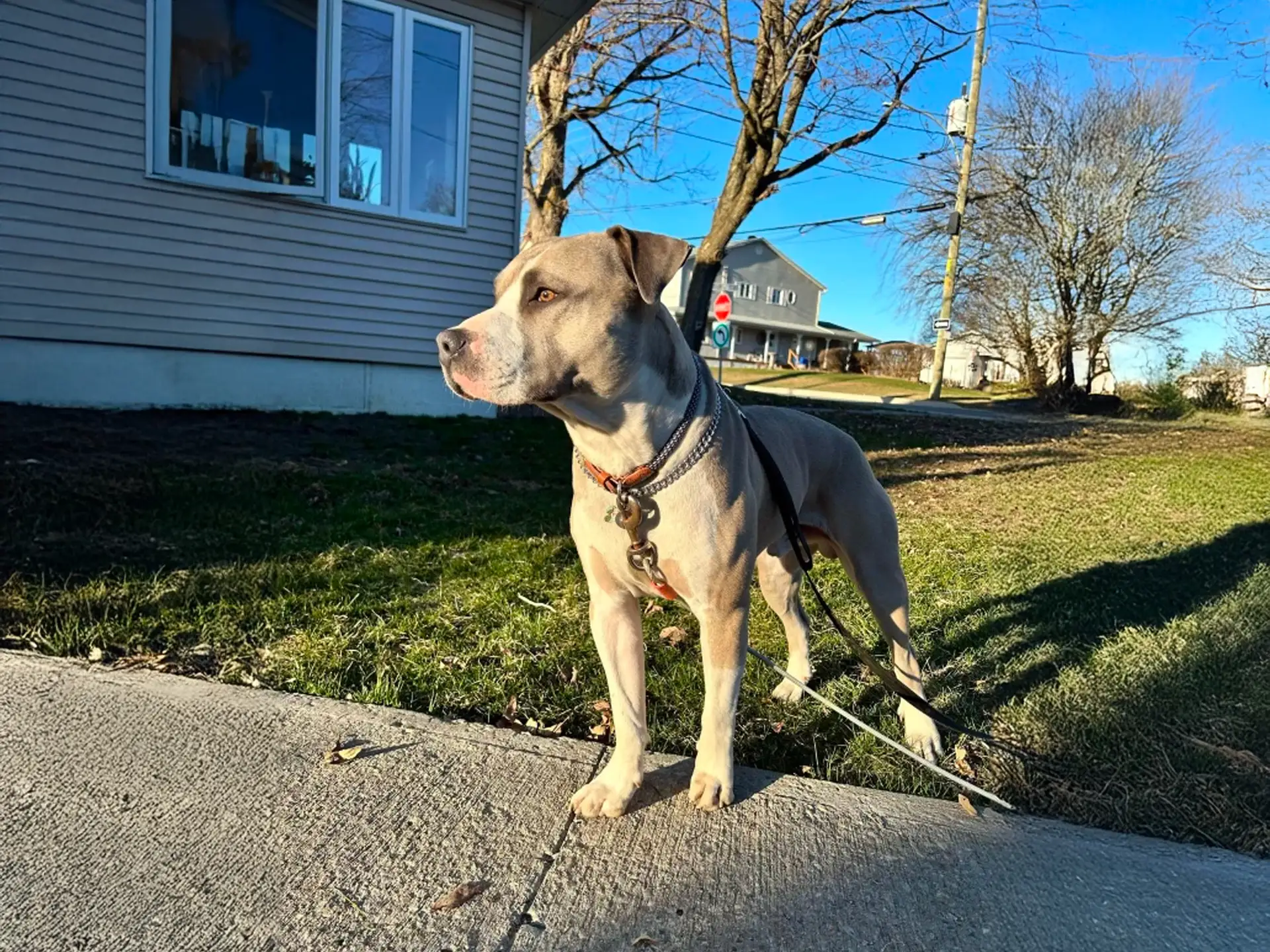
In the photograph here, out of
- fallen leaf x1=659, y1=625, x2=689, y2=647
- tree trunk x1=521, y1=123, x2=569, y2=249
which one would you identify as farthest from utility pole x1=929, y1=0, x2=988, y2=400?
fallen leaf x1=659, y1=625, x2=689, y2=647

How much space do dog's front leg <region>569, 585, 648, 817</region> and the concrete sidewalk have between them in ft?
0.37

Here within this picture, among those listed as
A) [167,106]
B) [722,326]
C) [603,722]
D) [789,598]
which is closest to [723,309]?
[722,326]

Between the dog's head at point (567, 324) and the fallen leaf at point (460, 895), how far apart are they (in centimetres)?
118

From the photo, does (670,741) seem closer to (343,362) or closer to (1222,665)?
(1222,665)

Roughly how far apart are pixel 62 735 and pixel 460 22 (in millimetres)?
9449

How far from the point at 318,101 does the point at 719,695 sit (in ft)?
29.6

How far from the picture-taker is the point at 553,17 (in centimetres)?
1044

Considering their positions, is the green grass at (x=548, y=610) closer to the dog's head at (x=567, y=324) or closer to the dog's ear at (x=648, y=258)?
the dog's head at (x=567, y=324)

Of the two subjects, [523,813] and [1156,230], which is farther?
[1156,230]

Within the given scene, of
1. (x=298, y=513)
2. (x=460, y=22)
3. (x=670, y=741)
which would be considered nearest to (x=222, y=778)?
(x=670, y=741)

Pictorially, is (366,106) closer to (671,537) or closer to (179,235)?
(179,235)

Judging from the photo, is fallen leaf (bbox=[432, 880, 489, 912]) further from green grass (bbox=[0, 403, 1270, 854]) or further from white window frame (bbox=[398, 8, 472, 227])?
white window frame (bbox=[398, 8, 472, 227])

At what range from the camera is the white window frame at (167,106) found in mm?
8156

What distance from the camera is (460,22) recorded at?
9.57 m
